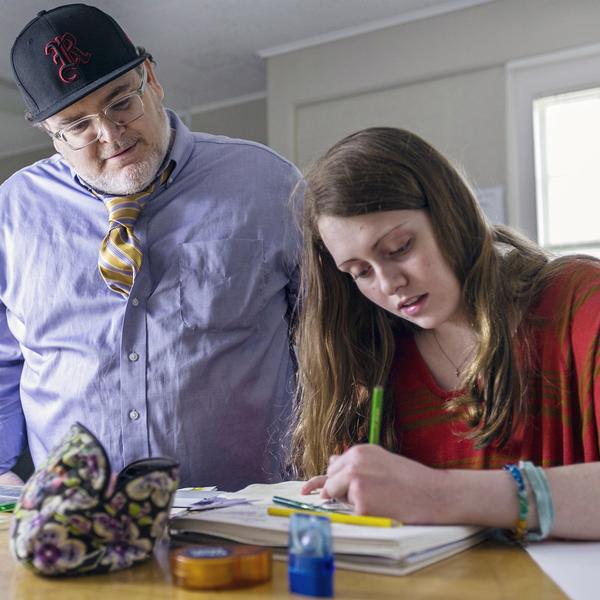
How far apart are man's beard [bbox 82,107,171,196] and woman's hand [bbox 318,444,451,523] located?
0.94 m

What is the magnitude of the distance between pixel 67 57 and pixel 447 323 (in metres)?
0.89

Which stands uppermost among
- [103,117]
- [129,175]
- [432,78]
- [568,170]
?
[432,78]

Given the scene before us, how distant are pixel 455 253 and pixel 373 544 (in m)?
0.54

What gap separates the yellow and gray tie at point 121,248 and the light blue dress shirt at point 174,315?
0.08 feet

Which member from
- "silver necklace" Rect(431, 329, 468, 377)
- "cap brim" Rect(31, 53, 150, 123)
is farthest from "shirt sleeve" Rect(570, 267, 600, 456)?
"cap brim" Rect(31, 53, 150, 123)

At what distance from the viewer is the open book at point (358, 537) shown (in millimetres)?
831

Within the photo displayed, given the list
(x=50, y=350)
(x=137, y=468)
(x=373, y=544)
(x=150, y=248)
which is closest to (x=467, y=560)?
(x=373, y=544)

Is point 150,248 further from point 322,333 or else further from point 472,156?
point 472,156

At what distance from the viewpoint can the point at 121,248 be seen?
1.66 m

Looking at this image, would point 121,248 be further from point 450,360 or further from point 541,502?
point 541,502

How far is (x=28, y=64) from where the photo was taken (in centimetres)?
168

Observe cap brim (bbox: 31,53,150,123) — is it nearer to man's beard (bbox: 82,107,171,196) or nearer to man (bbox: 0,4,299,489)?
man (bbox: 0,4,299,489)

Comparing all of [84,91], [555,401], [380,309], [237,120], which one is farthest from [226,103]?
[555,401]

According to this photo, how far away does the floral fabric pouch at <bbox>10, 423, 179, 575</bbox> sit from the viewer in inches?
32.8
